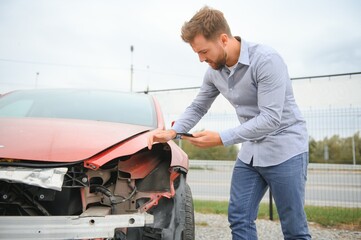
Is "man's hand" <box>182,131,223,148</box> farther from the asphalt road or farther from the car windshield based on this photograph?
the asphalt road

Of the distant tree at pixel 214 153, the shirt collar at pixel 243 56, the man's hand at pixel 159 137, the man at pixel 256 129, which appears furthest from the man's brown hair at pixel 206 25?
the distant tree at pixel 214 153

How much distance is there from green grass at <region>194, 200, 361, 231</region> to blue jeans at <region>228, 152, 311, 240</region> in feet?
10.9

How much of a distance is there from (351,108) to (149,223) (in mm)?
4720

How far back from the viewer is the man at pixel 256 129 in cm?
187

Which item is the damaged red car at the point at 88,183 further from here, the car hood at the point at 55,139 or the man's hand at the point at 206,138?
the man's hand at the point at 206,138

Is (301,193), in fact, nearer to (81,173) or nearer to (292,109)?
(292,109)

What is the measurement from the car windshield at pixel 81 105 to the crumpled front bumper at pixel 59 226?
3.41ft

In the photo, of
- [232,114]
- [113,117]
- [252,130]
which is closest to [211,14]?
→ [252,130]

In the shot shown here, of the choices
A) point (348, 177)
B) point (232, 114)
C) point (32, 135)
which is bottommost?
point (348, 177)

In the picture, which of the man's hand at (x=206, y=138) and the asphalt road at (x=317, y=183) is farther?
the asphalt road at (x=317, y=183)

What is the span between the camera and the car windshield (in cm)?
256

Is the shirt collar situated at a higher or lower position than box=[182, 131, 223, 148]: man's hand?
higher

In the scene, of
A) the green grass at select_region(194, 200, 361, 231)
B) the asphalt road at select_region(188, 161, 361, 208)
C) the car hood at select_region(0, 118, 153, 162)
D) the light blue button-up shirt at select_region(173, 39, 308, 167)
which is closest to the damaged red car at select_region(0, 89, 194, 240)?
the car hood at select_region(0, 118, 153, 162)

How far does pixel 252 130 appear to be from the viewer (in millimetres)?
1841
